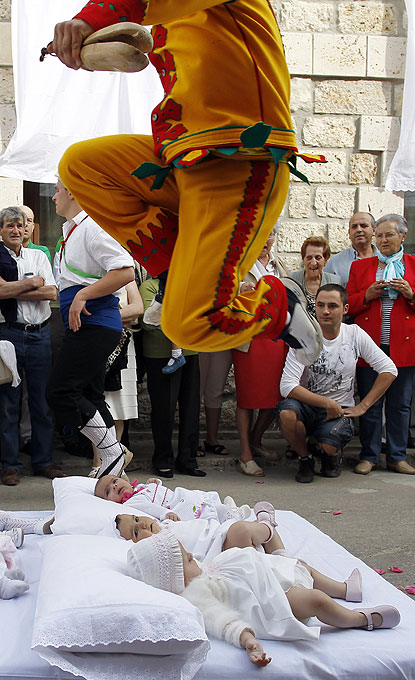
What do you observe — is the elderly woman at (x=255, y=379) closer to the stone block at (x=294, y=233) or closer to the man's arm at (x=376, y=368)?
the man's arm at (x=376, y=368)

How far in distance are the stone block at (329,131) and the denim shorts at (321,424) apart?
2504 mm

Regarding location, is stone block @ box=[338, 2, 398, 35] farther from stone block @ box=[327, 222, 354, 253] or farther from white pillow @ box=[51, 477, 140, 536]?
white pillow @ box=[51, 477, 140, 536]

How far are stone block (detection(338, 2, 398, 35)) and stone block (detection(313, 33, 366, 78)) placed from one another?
8 centimetres

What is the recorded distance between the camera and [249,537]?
9.46 feet

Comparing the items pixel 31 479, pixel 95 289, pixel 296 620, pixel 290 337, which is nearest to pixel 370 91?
pixel 95 289

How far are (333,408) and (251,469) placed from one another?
28.5 inches

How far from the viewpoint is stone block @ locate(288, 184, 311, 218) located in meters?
6.72

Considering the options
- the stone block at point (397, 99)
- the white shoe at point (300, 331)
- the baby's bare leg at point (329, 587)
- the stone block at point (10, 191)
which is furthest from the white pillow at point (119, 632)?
the stone block at point (397, 99)

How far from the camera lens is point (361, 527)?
4.11 m

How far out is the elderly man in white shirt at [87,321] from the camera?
13.9 feet

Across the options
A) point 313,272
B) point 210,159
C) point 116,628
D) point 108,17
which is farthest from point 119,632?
point 313,272

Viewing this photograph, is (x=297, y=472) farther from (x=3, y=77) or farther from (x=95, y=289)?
(x=3, y=77)

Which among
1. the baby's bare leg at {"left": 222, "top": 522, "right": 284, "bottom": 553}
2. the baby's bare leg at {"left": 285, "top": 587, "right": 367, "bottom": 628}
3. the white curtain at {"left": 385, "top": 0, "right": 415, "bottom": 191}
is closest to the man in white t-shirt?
the white curtain at {"left": 385, "top": 0, "right": 415, "bottom": 191}

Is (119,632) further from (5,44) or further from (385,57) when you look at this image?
(385,57)
